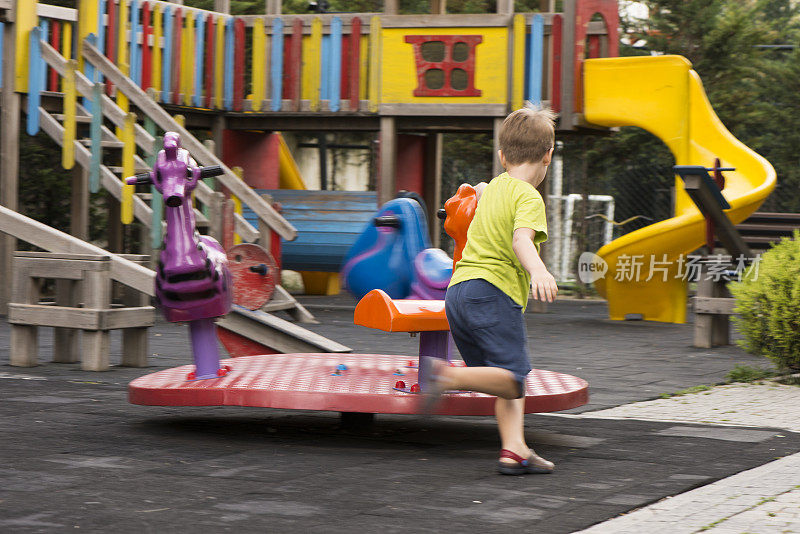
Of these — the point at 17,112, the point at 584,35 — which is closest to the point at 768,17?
the point at 584,35

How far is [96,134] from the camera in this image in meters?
11.3

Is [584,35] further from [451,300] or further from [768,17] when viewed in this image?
[768,17]

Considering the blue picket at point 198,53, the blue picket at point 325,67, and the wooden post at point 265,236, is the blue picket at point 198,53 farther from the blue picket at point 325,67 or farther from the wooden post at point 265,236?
the wooden post at point 265,236

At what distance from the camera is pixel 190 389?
17.2ft

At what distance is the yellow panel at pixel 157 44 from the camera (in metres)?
13.7

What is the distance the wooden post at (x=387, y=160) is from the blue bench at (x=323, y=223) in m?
0.21

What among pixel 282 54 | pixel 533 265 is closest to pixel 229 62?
pixel 282 54

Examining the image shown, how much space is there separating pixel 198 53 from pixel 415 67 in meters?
2.72

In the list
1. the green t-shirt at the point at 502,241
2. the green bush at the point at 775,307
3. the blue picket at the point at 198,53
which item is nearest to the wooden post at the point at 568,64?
the blue picket at the point at 198,53

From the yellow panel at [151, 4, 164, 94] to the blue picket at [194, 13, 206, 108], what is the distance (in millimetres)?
548

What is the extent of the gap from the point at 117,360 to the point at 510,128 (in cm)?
483

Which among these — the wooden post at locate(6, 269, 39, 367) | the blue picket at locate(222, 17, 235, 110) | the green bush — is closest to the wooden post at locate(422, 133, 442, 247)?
the blue picket at locate(222, 17, 235, 110)

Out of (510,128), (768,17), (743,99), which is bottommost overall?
(510,128)

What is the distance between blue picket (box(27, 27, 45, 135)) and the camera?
11.8 metres
